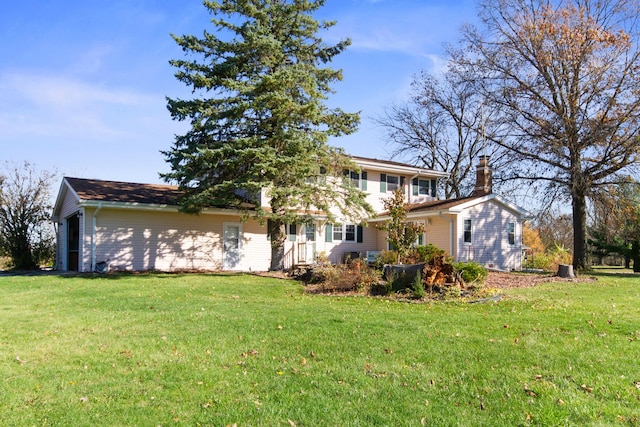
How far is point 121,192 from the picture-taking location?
2017 cm

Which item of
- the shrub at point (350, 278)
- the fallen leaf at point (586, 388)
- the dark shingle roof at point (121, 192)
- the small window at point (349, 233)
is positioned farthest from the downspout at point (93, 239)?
the fallen leaf at point (586, 388)

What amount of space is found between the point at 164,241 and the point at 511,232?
57.3 feet

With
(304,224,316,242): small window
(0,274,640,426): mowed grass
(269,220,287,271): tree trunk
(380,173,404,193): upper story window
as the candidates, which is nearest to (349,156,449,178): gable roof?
(380,173,404,193): upper story window

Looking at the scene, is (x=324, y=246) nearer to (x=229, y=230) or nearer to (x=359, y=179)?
(x=359, y=179)

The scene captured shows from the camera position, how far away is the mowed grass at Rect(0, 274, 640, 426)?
4.38 metres

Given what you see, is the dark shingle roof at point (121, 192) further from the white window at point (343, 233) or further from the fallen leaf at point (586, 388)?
the fallen leaf at point (586, 388)

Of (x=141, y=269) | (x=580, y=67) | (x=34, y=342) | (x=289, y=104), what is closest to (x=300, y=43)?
(x=289, y=104)

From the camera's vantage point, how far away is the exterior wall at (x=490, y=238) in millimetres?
22547

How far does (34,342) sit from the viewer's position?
6.99 meters

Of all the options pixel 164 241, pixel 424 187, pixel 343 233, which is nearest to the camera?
pixel 164 241

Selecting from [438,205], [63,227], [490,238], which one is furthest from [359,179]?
[63,227]

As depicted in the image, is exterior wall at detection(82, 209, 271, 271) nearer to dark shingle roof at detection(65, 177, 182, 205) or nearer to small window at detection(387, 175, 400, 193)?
dark shingle roof at detection(65, 177, 182, 205)

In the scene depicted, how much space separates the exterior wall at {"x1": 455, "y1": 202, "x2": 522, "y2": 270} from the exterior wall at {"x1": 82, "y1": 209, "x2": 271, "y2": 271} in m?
9.63

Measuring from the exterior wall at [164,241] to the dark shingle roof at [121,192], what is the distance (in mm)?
543
